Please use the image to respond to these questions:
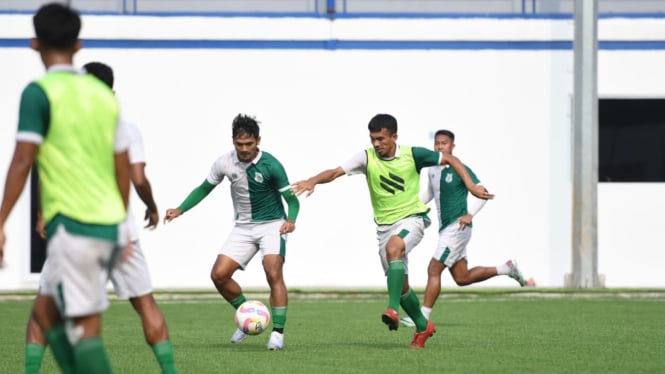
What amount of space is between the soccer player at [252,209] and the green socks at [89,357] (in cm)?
584

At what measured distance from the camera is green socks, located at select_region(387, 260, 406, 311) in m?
11.1

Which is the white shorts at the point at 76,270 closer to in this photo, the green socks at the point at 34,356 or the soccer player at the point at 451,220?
the green socks at the point at 34,356

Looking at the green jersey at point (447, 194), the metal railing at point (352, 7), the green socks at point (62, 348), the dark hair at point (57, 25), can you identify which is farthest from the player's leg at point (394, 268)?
the metal railing at point (352, 7)

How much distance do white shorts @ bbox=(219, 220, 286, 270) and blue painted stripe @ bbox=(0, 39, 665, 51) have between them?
35.1 ft

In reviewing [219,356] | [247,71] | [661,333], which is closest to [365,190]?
[247,71]

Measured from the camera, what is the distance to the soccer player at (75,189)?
574 centimetres

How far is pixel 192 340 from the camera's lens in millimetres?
12555

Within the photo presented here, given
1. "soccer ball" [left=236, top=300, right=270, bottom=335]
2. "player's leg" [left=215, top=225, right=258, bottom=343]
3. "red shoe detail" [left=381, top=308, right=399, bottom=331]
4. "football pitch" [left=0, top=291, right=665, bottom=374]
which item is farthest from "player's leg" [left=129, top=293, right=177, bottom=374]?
"player's leg" [left=215, top=225, right=258, bottom=343]

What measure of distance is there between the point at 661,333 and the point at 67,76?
845 cm

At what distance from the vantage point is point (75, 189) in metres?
5.77

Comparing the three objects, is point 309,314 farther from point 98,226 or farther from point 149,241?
point 98,226

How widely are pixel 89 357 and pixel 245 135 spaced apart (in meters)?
6.03

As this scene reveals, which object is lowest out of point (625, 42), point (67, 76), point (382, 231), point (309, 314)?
point (309, 314)

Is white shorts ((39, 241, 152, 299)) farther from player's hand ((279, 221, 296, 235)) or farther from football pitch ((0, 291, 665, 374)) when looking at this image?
player's hand ((279, 221, 296, 235))
